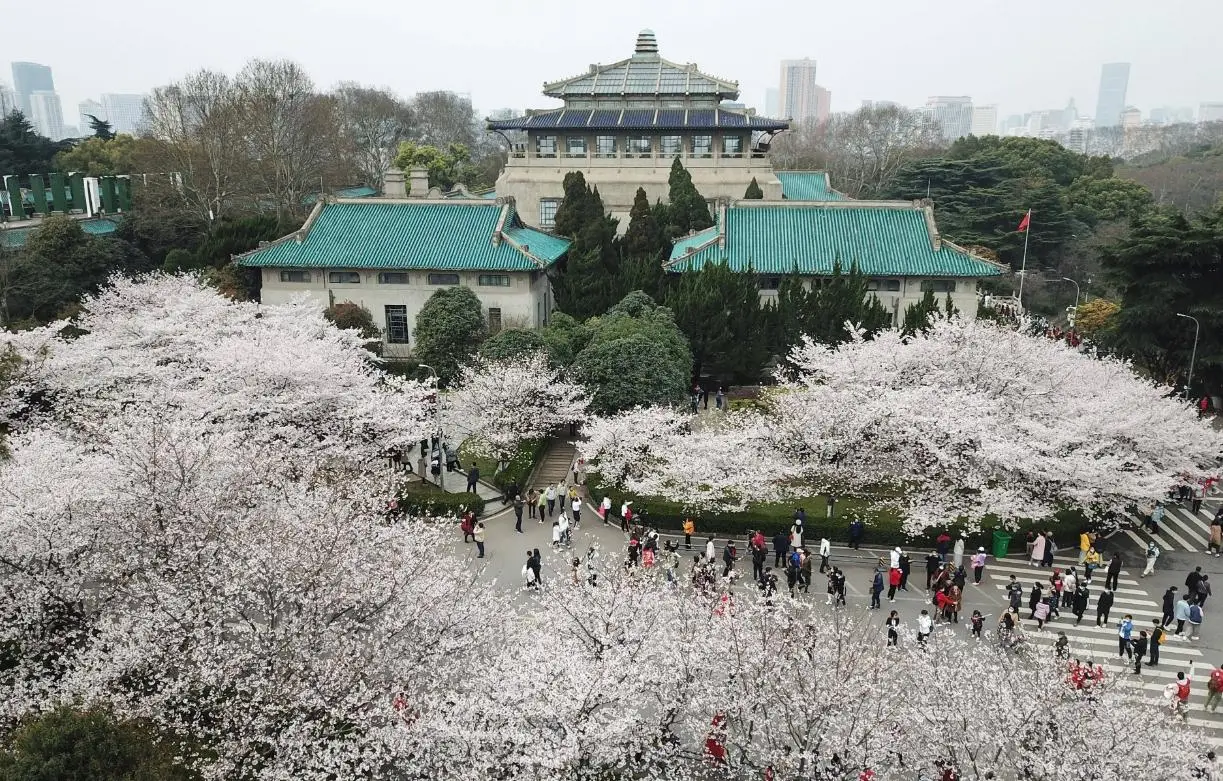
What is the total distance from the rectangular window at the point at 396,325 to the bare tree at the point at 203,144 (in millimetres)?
17332

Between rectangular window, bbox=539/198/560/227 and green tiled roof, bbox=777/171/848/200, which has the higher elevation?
green tiled roof, bbox=777/171/848/200

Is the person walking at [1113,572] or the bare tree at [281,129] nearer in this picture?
the person walking at [1113,572]

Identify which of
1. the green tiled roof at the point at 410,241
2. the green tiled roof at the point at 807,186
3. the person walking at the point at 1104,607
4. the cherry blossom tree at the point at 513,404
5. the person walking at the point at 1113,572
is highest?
the green tiled roof at the point at 807,186

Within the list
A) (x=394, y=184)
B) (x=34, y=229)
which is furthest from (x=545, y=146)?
(x=34, y=229)

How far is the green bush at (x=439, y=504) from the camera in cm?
2484

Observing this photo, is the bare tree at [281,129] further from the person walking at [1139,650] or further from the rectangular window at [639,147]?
the person walking at [1139,650]

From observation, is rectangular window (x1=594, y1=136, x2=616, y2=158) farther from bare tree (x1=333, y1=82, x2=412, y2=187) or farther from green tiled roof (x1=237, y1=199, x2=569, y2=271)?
bare tree (x1=333, y1=82, x2=412, y2=187)

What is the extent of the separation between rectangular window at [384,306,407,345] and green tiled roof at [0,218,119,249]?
1674 centimetres

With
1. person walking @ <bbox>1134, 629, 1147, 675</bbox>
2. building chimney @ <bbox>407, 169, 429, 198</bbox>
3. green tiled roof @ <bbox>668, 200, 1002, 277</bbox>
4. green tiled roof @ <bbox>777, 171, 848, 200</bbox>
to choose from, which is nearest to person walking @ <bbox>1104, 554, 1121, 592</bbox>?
person walking @ <bbox>1134, 629, 1147, 675</bbox>

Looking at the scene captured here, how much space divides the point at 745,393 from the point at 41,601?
24.5 m

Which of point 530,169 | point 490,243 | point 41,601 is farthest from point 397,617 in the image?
point 530,169

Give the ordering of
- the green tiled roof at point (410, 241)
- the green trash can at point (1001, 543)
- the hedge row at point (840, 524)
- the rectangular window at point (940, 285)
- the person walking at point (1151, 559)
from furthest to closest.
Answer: the green tiled roof at point (410, 241) < the rectangular window at point (940, 285) < the hedge row at point (840, 524) < the green trash can at point (1001, 543) < the person walking at point (1151, 559)

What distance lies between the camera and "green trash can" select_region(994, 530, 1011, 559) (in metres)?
22.9

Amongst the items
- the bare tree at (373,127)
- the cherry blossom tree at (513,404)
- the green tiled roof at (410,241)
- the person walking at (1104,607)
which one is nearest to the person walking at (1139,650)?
the person walking at (1104,607)
